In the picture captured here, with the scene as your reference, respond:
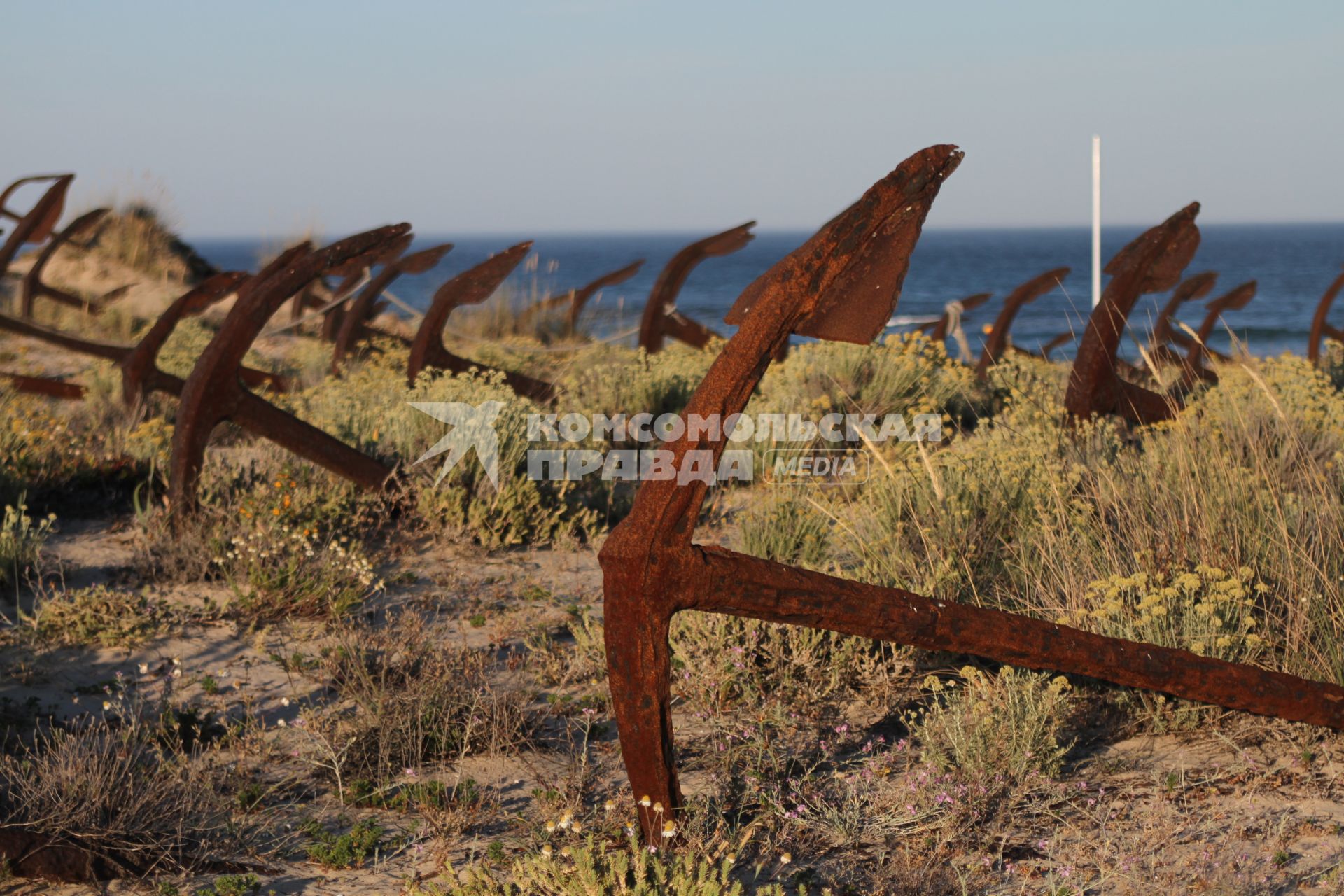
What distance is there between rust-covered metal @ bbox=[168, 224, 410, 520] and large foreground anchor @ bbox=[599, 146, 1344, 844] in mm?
2840

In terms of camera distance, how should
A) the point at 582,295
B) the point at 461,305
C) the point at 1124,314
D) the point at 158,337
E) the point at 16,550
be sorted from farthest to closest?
the point at 582,295 → the point at 461,305 → the point at 158,337 → the point at 1124,314 → the point at 16,550

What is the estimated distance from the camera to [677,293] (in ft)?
27.0

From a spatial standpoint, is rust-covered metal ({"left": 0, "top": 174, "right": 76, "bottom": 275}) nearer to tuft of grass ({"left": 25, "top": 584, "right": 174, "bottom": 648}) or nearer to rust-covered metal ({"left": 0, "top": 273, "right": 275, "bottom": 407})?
rust-covered metal ({"left": 0, "top": 273, "right": 275, "bottom": 407})

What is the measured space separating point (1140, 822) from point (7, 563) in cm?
406

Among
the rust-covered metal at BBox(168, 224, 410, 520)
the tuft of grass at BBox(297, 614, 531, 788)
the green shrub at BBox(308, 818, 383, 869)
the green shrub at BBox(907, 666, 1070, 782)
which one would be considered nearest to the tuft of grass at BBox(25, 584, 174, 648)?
the rust-covered metal at BBox(168, 224, 410, 520)

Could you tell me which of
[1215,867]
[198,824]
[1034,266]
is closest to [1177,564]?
[1215,867]

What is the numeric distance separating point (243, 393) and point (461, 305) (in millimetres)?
2280

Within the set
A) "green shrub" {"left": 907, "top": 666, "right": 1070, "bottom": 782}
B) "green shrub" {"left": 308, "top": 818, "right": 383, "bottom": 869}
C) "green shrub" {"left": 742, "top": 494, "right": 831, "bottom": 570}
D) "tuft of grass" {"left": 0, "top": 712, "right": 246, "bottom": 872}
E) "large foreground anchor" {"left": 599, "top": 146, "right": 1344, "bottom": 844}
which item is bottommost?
"green shrub" {"left": 308, "top": 818, "right": 383, "bottom": 869}

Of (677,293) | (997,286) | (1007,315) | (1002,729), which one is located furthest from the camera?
(997,286)

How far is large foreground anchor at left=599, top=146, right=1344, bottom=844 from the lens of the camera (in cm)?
204

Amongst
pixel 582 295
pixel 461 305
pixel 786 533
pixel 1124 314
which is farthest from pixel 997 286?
pixel 786 533

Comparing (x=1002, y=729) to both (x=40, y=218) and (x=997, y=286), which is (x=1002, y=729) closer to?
(x=40, y=218)

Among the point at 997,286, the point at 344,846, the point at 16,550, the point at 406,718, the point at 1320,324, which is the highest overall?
the point at 997,286

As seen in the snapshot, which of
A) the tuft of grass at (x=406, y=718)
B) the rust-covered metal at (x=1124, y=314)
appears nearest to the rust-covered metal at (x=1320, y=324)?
the rust-covered metal at (x=1124, y=314)
